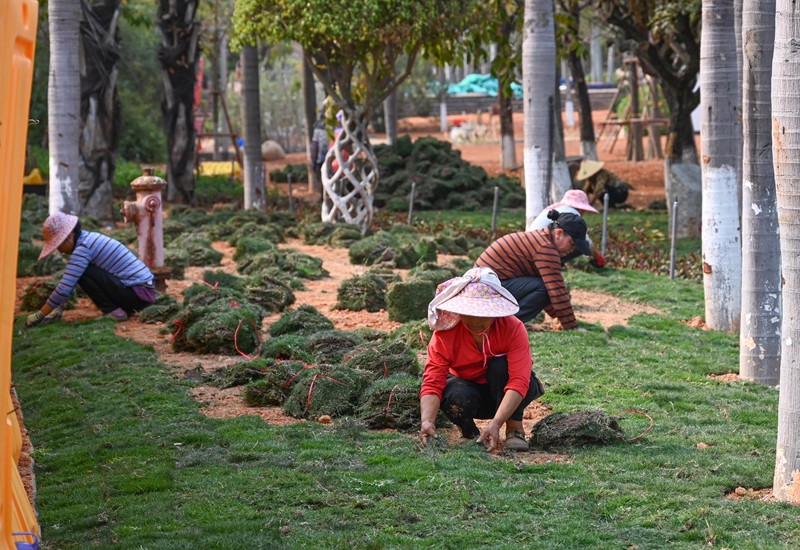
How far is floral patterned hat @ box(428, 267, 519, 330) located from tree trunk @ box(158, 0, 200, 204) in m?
17.8

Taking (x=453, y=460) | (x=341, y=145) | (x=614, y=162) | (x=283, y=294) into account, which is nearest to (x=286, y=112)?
(x=614, y=162)

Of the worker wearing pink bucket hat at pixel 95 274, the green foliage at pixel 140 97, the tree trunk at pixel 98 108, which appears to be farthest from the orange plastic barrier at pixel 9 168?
the green foliage at pixel 140 97

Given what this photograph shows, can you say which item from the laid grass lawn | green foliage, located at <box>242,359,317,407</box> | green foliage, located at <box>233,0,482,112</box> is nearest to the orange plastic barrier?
the laid grass lawn

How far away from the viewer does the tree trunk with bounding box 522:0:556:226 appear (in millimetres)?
13859

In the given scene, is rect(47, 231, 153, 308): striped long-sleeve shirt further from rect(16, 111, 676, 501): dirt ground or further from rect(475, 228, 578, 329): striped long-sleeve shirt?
rect(475, 228, 578, 329): striped long-sleeve shirt

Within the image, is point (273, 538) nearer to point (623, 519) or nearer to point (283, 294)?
point (623, 519)

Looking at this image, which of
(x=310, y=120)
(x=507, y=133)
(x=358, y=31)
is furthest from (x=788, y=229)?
(x=507, y=133)

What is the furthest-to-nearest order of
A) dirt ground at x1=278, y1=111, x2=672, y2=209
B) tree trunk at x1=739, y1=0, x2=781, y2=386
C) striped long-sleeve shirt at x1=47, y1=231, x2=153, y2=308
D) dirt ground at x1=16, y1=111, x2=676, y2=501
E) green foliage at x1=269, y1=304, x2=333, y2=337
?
dirt ground at x1=278, y1=111, x2=672, y2=209 → striped long-sleeve shirt at x1=47, y1=231, x2=153, y2=308 → green foliage at x1=269, y1=304, x2=333, y2=337 → tree trunk at x1=739, y1=0, x2=781, y2=386 → dirt ground at x1=16, y1=111, x2=676, y2=501

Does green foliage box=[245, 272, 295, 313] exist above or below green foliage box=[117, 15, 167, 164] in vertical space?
below

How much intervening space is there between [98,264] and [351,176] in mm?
7329

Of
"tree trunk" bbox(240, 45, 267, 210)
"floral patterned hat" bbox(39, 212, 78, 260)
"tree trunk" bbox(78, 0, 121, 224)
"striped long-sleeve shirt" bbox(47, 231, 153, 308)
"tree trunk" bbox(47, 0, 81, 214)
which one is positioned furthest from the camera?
"tree trunk" bbox(240, 45, 267, 210)

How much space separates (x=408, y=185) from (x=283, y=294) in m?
11.7

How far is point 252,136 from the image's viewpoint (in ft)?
71.6

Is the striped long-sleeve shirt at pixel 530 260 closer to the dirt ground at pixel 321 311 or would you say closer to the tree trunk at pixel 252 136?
the dirt ground at pixel 321 311
